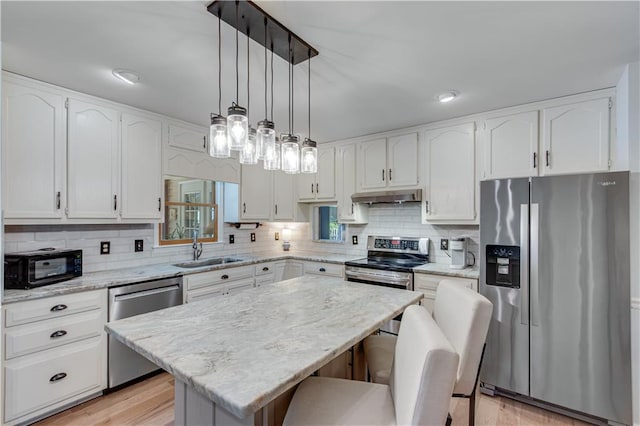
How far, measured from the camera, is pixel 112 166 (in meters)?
2.65

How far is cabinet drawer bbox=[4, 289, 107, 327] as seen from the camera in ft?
6.38

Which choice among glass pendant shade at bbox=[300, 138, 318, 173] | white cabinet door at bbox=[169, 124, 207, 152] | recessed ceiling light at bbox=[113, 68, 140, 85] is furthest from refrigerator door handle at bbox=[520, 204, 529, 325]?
white cabinet door at bbox=[169, 124, 207, 152]

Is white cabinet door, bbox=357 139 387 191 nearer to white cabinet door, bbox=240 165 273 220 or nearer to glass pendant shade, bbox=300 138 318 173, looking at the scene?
white cabinet door, bbox=240 165 273 220

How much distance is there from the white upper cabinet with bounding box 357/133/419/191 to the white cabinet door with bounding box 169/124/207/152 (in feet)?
6.02

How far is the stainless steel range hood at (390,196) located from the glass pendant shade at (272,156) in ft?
5.69

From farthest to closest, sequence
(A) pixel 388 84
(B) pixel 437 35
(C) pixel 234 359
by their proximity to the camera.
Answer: (A) pixel 388 84 < (B) pixel 437 35 < (C) pixel 234 359

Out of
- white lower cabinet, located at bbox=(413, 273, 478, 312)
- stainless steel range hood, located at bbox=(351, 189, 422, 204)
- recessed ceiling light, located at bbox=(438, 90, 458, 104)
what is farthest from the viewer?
stainless steel range hood, located at bbox=(351, 189, 422, 204)

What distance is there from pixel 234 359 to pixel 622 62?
2.86m

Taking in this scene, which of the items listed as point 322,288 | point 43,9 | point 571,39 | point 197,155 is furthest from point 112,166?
point 571,39

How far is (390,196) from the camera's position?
11.0 feet

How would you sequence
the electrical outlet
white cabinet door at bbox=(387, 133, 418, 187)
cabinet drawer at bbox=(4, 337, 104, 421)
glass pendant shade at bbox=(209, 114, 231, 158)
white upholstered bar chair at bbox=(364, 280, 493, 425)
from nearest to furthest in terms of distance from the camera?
white upholstered bar chair at bbox=(364, 280, 493, 425) < glass pendant shade at bbox=(209, 114, 231, 158) < cabinet drawer at bbox=(4, 337, 104, 421) < the electrical outlet < white cabinet door at bbox=(387, 133, 418, 187)

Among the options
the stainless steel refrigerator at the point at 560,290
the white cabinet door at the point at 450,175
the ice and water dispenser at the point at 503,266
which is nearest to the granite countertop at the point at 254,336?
the ice and water dispenser at the point at 503,266

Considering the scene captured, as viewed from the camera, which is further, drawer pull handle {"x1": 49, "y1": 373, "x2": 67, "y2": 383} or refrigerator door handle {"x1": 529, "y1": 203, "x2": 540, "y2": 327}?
refrigerator door handle {"x1": 529, "y1": 203, "x2": 540, "y2": 327}

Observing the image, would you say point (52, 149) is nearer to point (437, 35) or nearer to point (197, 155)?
point (197, 155)
